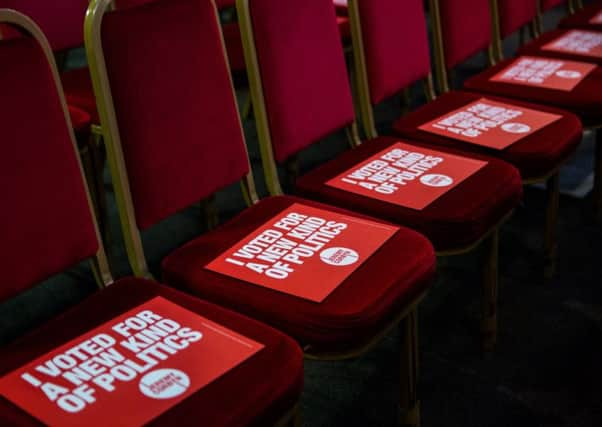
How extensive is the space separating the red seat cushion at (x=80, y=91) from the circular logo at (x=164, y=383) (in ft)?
3.90

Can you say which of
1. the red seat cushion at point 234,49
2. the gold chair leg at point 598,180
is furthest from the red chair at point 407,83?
the red seat cushion at point 234,49

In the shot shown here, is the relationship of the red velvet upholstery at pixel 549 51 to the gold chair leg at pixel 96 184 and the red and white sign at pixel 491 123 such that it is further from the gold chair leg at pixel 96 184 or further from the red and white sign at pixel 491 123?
the gold chair leg at pixel 96 184

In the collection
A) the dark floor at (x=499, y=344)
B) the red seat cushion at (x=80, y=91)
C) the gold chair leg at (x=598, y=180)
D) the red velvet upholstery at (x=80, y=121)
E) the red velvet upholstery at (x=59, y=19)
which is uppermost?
the red velvet upholstery at (x=59, y=19)

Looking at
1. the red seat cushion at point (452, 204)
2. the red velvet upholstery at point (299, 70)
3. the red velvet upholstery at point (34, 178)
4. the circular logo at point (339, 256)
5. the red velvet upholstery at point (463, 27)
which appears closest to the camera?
the red velvet upholstery at point (34, 178)

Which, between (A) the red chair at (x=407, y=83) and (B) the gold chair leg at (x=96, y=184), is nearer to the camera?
(A) the red chair at (x=407, y=83)

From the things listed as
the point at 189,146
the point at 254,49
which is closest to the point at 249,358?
the point at 189,146

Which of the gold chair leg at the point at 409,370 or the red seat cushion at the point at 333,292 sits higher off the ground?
the red seat cushion at the point at 333,292

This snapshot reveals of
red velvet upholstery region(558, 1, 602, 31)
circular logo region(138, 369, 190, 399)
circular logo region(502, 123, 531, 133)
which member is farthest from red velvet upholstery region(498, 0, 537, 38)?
circular logo region(138, 369, 190, 399)

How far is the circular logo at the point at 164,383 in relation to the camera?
1102 millimetres

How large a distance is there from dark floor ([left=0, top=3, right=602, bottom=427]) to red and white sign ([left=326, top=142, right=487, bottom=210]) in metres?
0.48

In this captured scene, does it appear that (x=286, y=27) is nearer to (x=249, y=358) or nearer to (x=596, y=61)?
(x=249, y=358)

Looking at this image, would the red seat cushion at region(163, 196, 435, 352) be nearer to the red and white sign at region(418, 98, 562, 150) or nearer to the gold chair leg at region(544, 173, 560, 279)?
the red and white sign at region(418, 98, 562, 150)

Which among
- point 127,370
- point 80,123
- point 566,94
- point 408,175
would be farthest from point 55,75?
point 566,94

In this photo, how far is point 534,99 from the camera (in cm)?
228
